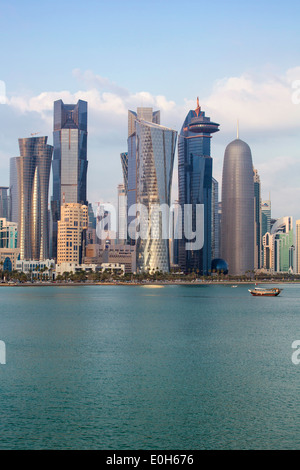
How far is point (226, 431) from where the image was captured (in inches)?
1539

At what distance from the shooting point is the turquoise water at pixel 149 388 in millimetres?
38000

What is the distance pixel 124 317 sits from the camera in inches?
4412

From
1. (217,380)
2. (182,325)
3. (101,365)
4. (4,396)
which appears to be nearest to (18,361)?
(101,365)

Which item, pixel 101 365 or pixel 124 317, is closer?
pixel 101 365

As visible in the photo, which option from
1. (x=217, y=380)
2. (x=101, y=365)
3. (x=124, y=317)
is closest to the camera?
(x=217, y=380)

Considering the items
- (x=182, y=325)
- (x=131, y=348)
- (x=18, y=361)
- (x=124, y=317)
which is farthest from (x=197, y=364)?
(x=124, y=317)

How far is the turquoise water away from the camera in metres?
38.0

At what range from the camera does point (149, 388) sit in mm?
50312

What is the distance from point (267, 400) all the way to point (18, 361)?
88.4 ft

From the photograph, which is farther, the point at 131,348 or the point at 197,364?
the point at 131,348
